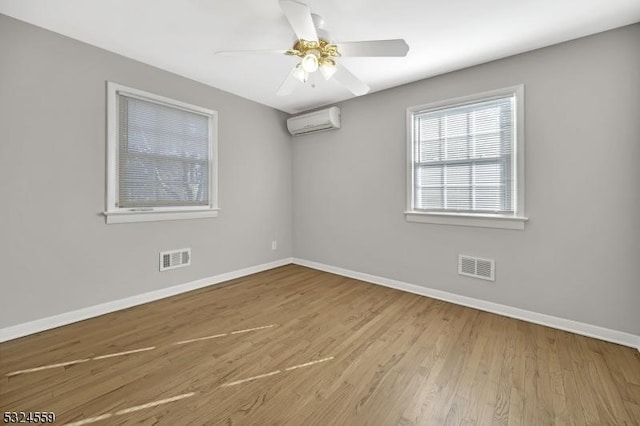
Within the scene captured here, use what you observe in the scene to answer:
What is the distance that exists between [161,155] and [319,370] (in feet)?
8.86

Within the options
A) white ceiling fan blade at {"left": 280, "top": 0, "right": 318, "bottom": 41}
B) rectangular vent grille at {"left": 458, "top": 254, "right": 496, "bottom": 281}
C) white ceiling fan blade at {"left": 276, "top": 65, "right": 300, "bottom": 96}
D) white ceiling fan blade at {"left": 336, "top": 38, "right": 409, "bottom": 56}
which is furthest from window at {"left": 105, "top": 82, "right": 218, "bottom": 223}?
rectangular vent grille at {"left": 458, "top": 254, "right": 496, "bottom": 281}

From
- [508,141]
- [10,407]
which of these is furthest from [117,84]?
[508,141]

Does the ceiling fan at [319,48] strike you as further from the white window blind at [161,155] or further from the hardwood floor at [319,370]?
the hardwood floor at [319,370]

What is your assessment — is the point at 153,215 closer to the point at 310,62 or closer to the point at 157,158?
the point at 157,158

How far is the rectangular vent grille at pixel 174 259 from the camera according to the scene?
2979 millimetres

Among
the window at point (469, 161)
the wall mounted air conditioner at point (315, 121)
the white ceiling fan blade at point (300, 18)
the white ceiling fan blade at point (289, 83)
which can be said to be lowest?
the window at point (469, 161)

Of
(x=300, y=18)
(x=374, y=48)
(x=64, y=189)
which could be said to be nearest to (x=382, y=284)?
(x=374, y=48)

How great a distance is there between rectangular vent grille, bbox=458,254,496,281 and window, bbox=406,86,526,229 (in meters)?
0.38

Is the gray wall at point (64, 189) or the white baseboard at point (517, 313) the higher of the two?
the gray wall at point (64, 189)

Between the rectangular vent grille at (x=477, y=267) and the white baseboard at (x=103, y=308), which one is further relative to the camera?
the rectangular vent grille at (x=477, y=267)

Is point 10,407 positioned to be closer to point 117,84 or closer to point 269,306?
point 269,306

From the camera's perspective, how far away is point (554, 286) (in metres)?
2.36

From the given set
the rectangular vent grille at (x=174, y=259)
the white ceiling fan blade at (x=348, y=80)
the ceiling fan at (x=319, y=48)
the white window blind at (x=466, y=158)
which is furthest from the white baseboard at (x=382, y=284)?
the ceiling fan at (x=319, y=48)

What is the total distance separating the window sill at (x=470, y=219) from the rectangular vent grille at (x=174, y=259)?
2682 mm
